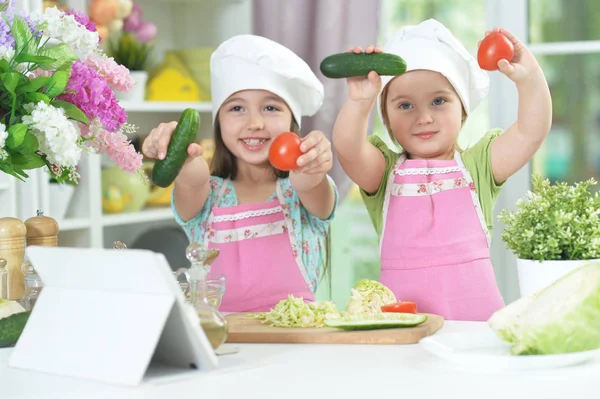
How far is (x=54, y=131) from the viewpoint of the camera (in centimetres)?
135

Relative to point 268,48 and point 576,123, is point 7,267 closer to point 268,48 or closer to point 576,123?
point 268,48

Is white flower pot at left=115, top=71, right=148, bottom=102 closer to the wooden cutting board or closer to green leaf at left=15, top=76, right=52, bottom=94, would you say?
green leaf at left=15, top=76, right=52, bottom=94

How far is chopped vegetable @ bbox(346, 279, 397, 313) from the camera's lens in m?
1.47

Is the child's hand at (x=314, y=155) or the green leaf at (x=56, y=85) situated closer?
the green leaf at (x=56, y=85)

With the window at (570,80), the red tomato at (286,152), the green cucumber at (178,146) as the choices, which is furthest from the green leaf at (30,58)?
the window at (570,80)

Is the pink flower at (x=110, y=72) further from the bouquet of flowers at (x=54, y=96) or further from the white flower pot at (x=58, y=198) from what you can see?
the white flower pot at (x=58, y=198)

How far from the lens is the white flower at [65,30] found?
145cm

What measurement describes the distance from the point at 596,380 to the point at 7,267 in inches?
40.2

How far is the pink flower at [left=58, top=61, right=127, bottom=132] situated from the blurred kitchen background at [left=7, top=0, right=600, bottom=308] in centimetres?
138

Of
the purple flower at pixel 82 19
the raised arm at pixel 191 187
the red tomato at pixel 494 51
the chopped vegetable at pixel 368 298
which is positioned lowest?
the chopped vegetable at pixel 368 298

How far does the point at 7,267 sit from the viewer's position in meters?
1.57

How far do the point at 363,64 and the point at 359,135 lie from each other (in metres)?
0.22

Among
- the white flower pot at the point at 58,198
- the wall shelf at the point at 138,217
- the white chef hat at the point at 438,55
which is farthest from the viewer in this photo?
the wall shelf at the point at 138,217

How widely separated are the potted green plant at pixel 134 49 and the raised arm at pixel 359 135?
1.48 m
